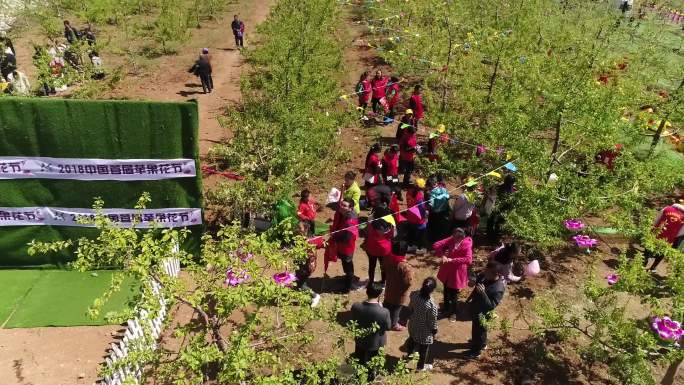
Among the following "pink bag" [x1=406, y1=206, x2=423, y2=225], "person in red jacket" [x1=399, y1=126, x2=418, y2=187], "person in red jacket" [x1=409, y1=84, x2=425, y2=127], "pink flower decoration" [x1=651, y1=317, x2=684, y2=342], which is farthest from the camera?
"person in red jacket" [x1=409, y1=84, x2=425, y2=127]

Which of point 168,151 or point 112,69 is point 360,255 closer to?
point 168,151

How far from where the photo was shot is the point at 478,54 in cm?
1437

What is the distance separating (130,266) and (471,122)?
10.3 metres

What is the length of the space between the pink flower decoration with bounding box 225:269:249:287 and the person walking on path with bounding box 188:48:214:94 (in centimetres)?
1157

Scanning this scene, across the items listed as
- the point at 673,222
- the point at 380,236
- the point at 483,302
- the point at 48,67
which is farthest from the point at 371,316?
the point at 48,67

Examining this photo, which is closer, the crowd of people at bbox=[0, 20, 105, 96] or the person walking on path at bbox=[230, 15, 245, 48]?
the crowd of people at bbox=[0, 20, 105, 96]

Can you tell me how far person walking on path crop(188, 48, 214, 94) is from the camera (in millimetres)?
14703

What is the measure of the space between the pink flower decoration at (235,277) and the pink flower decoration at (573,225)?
6339 mm

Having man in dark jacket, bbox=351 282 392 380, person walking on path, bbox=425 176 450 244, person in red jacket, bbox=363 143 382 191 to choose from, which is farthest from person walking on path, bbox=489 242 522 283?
person in red jacket, bbox=363 143 382 191

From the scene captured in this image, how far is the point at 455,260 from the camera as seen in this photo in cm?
697

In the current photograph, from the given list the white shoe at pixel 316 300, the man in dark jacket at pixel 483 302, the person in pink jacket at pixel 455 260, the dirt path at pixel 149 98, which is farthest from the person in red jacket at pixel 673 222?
the dirt path at pixel 149 98

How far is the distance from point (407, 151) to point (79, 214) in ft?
21.5

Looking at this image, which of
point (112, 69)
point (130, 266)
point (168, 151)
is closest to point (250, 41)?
point (112, 69)

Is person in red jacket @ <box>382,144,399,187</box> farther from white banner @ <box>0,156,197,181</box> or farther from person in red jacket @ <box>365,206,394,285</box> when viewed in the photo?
white banner @ <box>0,156,197,181</box>
